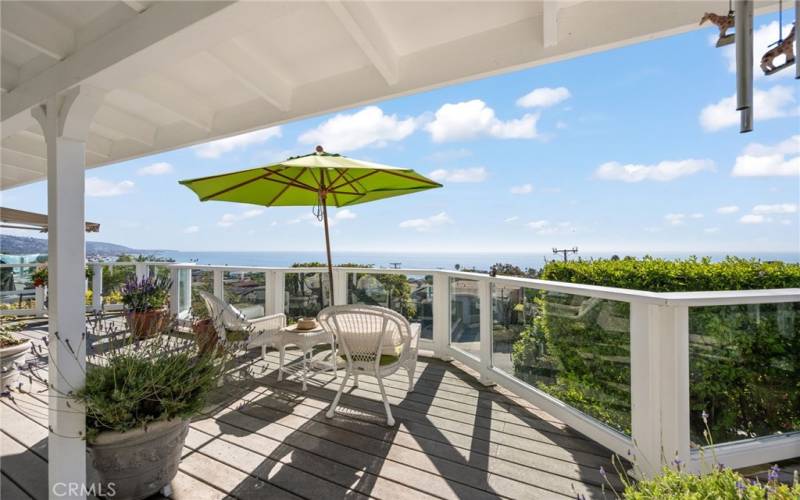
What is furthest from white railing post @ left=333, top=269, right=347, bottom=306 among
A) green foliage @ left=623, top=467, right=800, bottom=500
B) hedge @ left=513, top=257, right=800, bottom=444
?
green foliage @ left=623, top=467, right=800, bottom=500

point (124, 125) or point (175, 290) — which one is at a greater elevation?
point (124, 125)

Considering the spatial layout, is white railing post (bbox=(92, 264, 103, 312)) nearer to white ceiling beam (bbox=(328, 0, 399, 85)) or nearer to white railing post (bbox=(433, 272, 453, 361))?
white railing post (bbox=(433, 272, 453, 361))

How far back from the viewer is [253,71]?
2682 mm

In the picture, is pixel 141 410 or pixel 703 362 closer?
pixel 141 410

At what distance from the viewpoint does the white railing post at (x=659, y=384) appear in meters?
2.15

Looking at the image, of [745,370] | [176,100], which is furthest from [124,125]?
[745,370]

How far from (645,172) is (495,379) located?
151 ft

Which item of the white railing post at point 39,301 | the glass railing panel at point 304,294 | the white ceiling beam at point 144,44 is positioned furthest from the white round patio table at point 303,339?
the white railing post at point 39,301

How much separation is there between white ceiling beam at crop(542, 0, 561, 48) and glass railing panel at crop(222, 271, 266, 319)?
488 cm

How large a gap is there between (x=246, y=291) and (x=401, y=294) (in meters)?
2.58

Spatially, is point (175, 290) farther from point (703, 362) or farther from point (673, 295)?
point (703, 362)

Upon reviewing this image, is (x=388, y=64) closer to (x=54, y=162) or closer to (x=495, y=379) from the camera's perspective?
(x=54, y=162)

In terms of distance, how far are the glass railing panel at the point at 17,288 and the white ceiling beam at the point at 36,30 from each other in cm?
Answer: 764

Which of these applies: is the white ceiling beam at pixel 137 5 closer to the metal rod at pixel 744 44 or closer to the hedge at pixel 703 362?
the metal rod at pixel 744 44
